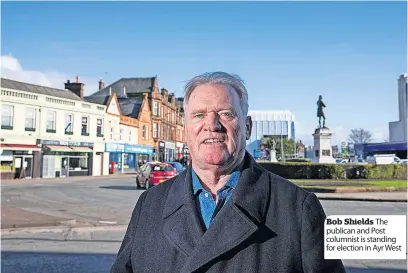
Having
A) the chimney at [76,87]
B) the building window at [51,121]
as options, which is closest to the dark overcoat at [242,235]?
the building window at [51,121]

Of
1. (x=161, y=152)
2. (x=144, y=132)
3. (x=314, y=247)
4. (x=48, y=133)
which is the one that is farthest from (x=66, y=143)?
(x=314, y=247)

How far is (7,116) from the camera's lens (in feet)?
98.6

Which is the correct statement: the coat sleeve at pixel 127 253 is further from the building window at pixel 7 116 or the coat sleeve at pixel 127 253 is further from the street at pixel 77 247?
the building window at pixel 7 116

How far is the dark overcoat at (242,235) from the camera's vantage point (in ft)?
5.80

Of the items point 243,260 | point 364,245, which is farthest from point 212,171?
point 364,245

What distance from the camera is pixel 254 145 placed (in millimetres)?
74000

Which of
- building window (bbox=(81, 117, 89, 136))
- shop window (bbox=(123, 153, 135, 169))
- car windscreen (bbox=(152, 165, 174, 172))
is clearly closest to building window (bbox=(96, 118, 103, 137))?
building window (bbox=(81, 117, 89, 136))

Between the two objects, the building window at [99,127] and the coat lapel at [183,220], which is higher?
the building window at [99,127]

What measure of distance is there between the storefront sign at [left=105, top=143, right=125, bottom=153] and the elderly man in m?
38.8

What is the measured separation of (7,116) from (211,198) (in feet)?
107

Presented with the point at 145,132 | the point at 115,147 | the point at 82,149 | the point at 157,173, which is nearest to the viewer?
the point at 157,173

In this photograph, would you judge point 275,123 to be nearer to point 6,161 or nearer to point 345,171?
point 345,171

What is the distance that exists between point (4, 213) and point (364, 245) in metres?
12.0

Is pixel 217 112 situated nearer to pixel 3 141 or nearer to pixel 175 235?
pixel 175 235
